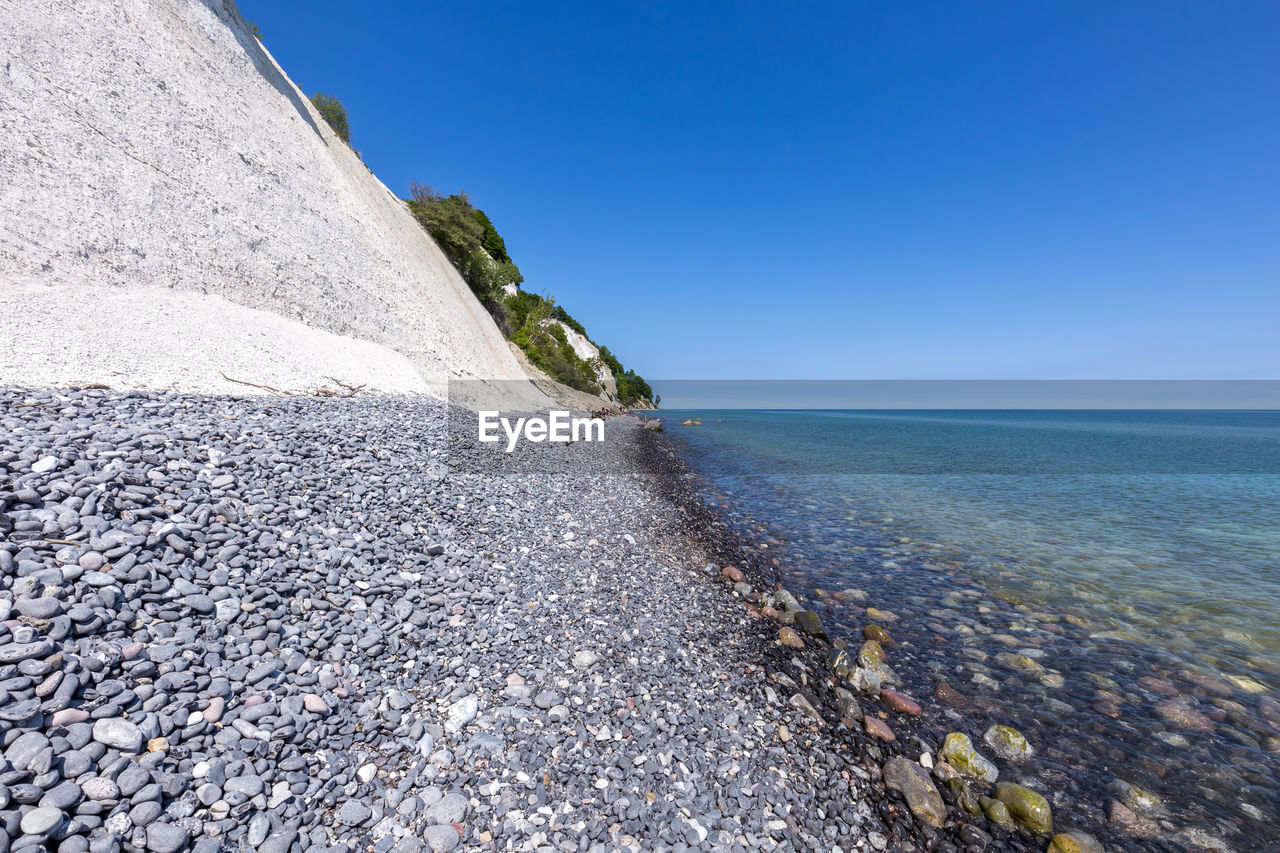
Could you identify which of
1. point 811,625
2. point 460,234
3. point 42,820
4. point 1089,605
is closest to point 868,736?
point 811,625

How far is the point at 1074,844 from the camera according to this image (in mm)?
4309

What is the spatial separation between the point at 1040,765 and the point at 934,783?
1.57 m

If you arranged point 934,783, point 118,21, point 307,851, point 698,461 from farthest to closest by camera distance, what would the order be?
1. point 698,461
2. point 118,21
3. point 934,783
4. point 307,851

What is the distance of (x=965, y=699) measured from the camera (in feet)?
21.0

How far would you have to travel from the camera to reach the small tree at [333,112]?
2883 centimetres

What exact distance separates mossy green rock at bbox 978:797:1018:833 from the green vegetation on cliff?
3883cm

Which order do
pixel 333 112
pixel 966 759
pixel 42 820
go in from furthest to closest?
pixel 333 112 → pixel 966 759 → pixel 42 820

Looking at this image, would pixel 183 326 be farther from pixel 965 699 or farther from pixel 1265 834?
pixel 1265 834

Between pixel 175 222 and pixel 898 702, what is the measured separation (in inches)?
910

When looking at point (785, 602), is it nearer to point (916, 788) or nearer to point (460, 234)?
point (916, 788)

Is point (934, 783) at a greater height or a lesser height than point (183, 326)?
lesser

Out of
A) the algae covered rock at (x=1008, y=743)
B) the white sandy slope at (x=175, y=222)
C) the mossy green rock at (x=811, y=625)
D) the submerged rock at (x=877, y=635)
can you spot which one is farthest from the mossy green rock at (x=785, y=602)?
the white sandy slope at (x=175, y=222)

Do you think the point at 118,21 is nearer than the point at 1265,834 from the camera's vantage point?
No

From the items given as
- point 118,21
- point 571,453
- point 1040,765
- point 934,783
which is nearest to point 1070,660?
point 1040,765
